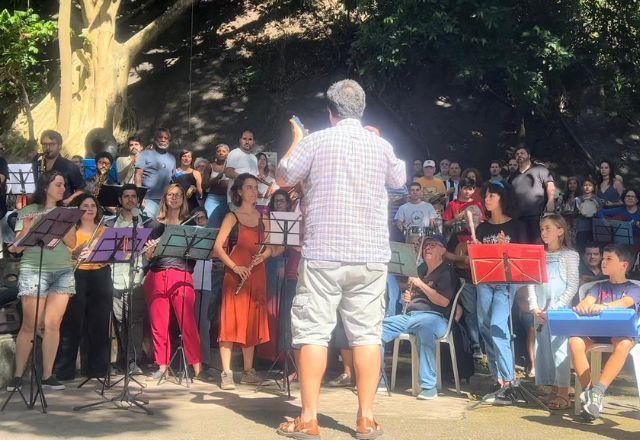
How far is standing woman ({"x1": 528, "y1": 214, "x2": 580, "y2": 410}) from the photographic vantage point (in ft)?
28.1

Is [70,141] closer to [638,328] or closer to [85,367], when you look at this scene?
[85,367]

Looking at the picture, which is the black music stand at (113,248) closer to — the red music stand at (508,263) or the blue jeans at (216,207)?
the red music stand at (508,263)

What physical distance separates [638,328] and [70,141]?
44.8 feet

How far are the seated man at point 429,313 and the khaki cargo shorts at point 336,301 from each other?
239 cm

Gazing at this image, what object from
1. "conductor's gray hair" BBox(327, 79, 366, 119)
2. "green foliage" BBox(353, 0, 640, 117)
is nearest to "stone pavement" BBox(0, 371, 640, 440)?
"conductor's gray hair" BBox(327, 79, 366, 119)

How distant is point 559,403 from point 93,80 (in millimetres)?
13790

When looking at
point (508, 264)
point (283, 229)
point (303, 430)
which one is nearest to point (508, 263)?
point (508, 264)

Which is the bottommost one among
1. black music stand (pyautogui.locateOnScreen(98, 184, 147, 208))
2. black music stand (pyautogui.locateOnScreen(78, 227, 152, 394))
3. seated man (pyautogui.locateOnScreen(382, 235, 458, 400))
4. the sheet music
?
seated man (pyautogui.locateOnScreen(382, 235, 458, 400))

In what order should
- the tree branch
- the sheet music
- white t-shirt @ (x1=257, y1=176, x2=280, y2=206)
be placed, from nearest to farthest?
the sheet music < white t-shirt @ (x1=257, y1=176, x2=280, y2=206) < the tree branch

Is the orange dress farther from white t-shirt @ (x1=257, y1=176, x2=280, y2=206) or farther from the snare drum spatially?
the snare drum

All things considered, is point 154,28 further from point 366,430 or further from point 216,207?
point 366,430

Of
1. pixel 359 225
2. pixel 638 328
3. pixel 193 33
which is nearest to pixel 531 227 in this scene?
pixel 638 328

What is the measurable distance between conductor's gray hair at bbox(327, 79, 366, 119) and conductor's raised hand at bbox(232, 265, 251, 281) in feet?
9.96

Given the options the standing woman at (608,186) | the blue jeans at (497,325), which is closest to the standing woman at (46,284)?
the blue jeans at (497,325)
